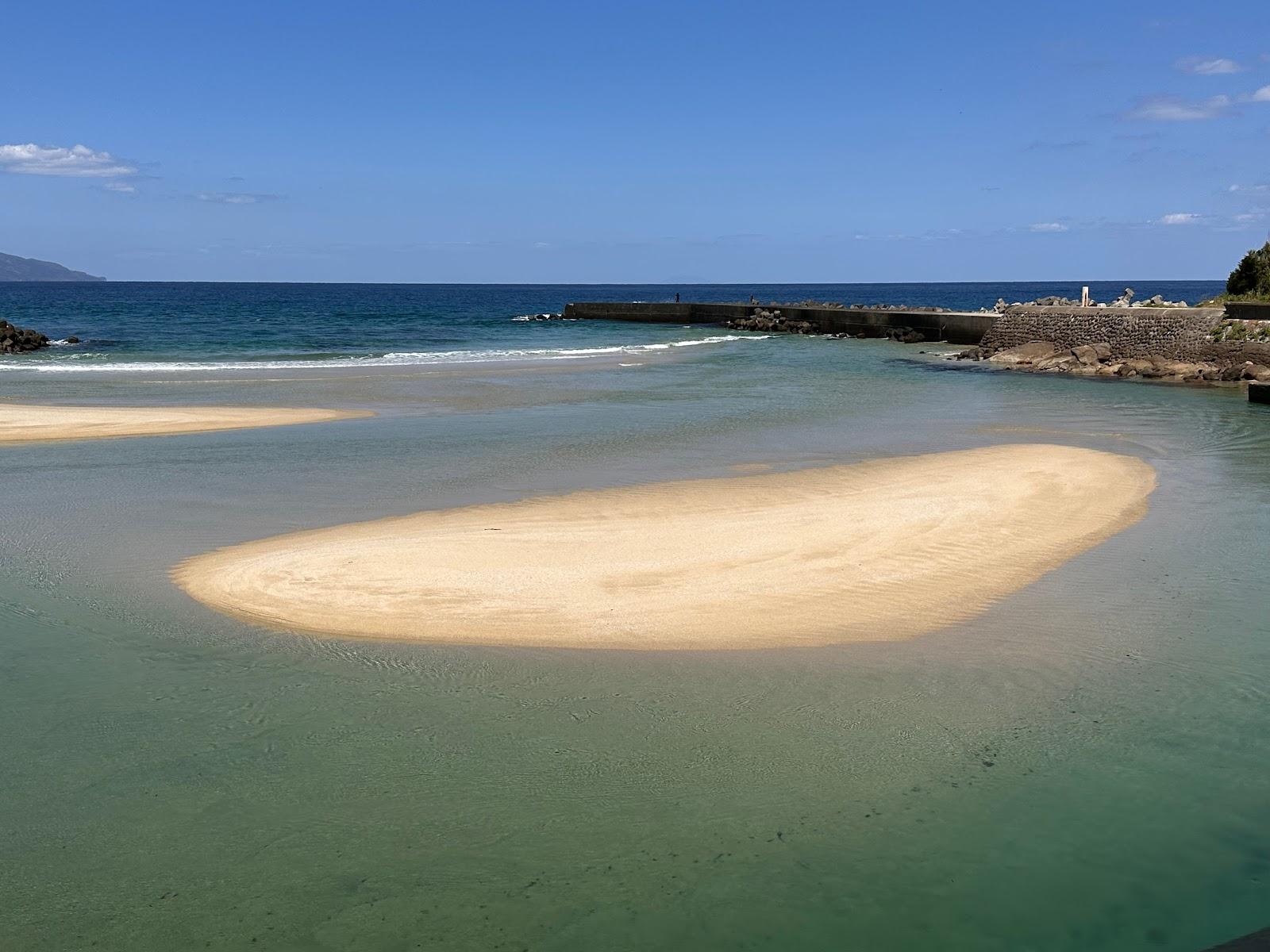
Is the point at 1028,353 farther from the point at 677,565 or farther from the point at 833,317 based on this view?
the point at 677,565

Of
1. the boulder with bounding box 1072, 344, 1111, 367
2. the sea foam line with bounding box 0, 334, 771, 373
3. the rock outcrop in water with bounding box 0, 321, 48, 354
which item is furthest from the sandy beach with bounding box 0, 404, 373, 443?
the rock outcrop in water with bounding box 0, 321, 48, 354

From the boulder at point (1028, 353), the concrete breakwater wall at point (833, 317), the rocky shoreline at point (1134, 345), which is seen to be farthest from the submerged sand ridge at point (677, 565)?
the concrete breakwater wall at point (833, 317)

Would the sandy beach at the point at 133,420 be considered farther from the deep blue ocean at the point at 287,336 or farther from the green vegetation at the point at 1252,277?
the green vegetation at the point at 1252,277

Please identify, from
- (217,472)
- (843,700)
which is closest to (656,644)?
(843,700)

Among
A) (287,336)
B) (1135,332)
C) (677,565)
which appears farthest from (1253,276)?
(287,336)

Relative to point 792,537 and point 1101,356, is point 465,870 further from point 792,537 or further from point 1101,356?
point 1101,356

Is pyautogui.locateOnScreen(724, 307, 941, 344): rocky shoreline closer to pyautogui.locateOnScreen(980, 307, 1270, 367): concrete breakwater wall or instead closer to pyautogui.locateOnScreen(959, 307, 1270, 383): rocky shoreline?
pyautogui.locateOnScreen(980, 307, 1270, 367): concrete breakwater wall
